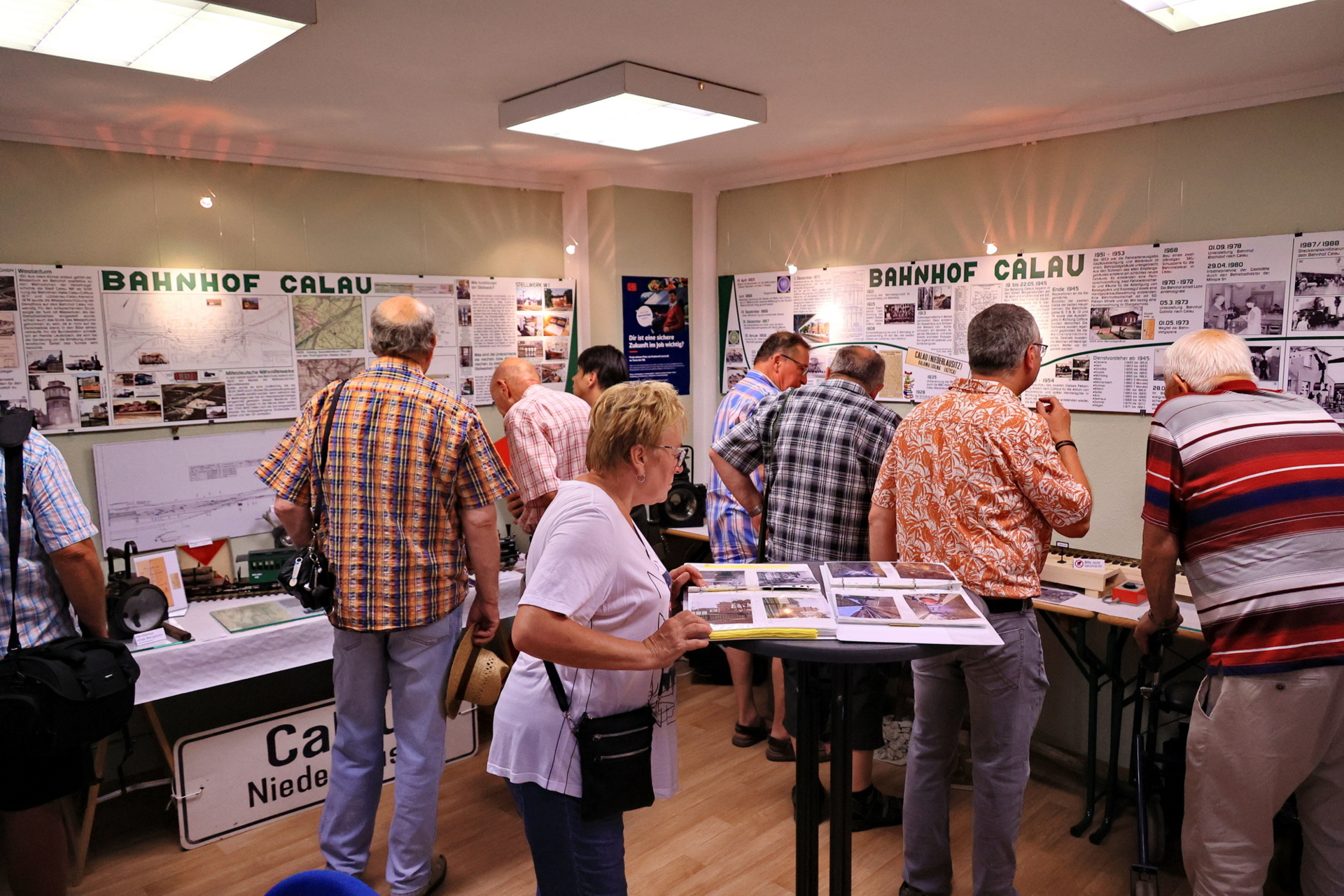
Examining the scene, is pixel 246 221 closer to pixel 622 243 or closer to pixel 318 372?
pixel 318 372

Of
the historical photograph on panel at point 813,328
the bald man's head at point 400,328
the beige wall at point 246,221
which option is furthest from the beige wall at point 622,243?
the bald man's head at point 400,328

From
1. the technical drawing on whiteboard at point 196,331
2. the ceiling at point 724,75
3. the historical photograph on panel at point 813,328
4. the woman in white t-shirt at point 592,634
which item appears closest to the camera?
the woman in white t-shirt at point 592,634

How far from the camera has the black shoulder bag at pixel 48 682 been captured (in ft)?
6.70

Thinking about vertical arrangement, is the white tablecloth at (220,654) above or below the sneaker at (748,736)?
above

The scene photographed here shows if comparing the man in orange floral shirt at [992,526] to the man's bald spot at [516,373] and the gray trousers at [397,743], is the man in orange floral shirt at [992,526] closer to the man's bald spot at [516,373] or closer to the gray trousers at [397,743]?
the gray trousers at [397,743]

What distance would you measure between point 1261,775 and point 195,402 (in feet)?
13.2

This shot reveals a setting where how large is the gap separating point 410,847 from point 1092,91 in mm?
3470

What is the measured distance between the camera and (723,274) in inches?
202

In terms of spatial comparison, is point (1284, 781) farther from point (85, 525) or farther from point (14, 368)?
point (14, 368)

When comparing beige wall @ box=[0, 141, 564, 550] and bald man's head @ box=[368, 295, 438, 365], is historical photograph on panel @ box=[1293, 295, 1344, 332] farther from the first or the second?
beige wall @ box=[0, 141, 564, 550]

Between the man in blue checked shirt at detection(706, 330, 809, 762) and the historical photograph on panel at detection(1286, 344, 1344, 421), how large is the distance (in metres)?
1.75

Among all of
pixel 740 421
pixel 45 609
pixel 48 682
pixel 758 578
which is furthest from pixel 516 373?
pixel 758 578

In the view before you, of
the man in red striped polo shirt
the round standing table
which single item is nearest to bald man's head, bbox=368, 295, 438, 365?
the round standing table

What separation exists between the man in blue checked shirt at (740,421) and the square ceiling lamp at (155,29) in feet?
6.68
